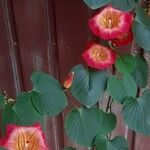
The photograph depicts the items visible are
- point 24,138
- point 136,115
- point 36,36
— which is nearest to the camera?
point 24,138

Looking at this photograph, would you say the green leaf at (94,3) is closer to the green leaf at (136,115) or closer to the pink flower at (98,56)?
the pink flower at (98,56)

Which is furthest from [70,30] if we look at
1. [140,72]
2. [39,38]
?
[140,72]

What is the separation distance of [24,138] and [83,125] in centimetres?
16

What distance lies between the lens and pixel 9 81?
3.02 ft

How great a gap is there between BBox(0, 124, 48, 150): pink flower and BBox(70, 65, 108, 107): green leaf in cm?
12

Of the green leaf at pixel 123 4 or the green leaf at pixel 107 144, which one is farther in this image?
the green leaf at pixel 107 144

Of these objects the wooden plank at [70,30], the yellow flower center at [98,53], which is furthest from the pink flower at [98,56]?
the wooden plank at [70,30]

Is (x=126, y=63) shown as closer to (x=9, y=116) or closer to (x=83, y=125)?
(x=83, y=125)

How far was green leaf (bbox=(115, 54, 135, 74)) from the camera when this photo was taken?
0.75 meters

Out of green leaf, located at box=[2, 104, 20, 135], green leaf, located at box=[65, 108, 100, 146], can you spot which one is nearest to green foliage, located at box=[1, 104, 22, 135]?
green leaf, located at box=[2, 104, 20, 135]

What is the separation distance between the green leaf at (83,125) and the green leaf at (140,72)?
11cm

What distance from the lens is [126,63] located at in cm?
76

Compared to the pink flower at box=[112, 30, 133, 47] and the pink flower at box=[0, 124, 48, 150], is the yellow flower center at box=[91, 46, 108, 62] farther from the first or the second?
the pink flower at box=[0, 124, 48, 150]

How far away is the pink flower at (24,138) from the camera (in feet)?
2.05
